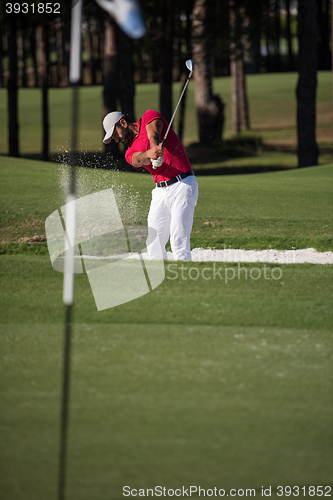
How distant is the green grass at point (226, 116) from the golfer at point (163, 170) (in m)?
14.2

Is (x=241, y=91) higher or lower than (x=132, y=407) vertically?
higher

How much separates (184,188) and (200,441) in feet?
11.0

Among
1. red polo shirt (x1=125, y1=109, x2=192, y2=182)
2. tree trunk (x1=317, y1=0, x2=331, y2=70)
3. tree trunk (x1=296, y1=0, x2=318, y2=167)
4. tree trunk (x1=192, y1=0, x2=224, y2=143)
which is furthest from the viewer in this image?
tree trunk (x1=317, y1=0, x2=331, y2=70)

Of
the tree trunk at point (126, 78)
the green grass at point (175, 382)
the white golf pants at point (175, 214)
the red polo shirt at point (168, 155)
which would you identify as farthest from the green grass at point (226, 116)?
the green grass at point (175, 382)

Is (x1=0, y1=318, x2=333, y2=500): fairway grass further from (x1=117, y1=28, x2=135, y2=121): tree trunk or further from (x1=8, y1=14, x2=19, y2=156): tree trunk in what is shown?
(x1=117, y1=28, x2=135, y2=121): tree trunk

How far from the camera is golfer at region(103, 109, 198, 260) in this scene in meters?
5.09

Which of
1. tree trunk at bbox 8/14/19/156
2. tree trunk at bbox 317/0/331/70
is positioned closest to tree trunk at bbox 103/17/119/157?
tree trunk at bbox 8/14/19/156

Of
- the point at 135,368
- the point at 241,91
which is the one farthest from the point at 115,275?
the point at 241,91

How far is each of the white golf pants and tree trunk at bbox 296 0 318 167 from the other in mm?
9067

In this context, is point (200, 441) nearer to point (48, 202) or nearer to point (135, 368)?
point (135, 368)

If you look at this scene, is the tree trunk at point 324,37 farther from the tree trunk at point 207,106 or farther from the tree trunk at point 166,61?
the tree trunk at point 166,61

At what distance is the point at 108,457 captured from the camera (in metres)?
2.32

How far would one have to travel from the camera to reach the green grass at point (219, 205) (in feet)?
24.6

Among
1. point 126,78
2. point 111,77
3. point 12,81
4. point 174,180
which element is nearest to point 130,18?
point 174,180
